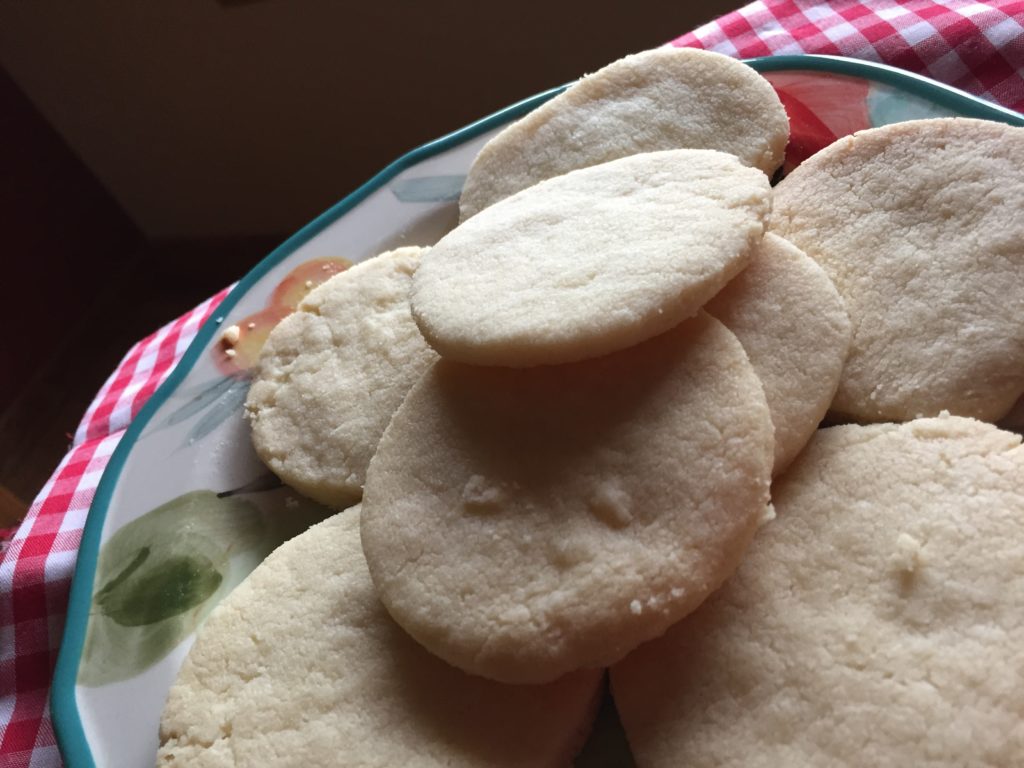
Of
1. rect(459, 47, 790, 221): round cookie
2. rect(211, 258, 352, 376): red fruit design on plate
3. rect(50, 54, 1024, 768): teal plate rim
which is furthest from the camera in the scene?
rect(211, 258, 352, 376): red fruit design on plate

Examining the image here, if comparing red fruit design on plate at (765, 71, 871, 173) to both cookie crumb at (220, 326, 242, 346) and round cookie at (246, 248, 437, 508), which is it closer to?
round cookie at (246, 248, 437, 508)

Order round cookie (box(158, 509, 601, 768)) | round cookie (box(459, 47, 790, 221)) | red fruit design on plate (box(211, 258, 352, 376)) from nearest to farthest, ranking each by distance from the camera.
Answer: round cookie (box(158, 509, 601, 768)) < round cookie (box(459, 47, 790, 221)) < red fruit design on plate (box(211, 258, 352, 376))

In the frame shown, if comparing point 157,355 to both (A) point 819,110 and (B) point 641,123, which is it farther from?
(A) point 819,110

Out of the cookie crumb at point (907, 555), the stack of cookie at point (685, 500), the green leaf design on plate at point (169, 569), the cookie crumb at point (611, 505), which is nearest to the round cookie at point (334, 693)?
the stack of cookie at point (685, 500)

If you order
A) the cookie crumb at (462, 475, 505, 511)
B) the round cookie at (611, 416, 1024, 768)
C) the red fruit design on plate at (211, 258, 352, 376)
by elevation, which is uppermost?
the red fruit design on plate at (211, 258, 352, 376)

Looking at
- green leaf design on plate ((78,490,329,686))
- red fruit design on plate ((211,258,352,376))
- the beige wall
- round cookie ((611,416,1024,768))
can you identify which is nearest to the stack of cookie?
round cookie ((611,416,1024,768))

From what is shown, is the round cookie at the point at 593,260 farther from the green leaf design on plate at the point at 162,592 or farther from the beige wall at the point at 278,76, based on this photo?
the beige wall at the point at 278,76
